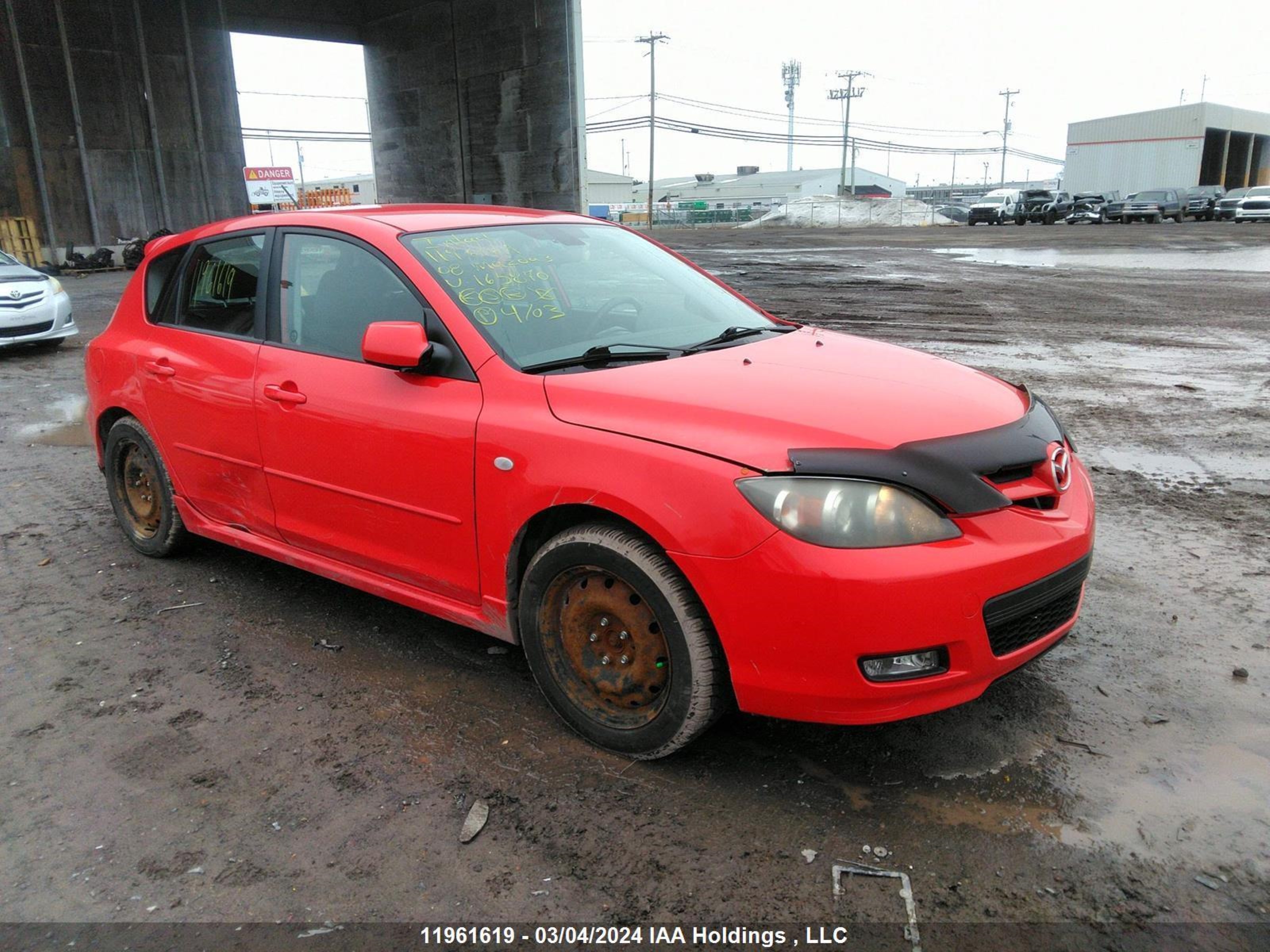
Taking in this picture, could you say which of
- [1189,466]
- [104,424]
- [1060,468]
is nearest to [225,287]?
[104,424]

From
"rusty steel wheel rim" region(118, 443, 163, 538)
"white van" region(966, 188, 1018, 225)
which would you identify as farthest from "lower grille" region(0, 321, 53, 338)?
"white van" region(966, 188, 1018, 225)

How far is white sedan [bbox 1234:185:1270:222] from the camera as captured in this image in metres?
39.5

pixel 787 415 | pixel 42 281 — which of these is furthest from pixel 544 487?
pixel 42 281

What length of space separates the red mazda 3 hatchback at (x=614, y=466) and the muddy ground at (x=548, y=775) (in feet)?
1.04

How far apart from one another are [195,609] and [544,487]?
2.21 m

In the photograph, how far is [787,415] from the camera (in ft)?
8.91

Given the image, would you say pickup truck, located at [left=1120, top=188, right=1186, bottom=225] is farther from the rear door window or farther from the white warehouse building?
the rear door window

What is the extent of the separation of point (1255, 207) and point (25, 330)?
45096 mm

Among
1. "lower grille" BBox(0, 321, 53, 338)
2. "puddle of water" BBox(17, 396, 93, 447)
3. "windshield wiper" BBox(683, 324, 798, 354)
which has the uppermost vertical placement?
"windshield wiper" BBox(683, 324, 798, 354)

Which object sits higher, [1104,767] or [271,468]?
[271,468]

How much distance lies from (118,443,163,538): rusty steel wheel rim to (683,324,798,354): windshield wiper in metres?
2.81

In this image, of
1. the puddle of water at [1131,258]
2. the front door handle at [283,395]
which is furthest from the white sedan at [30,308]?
the puddle of water at [1131,258]

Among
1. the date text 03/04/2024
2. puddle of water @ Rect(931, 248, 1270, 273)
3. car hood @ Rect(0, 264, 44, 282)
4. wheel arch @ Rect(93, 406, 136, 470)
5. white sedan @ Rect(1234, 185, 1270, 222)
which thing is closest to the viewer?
the date text 03/04/2024

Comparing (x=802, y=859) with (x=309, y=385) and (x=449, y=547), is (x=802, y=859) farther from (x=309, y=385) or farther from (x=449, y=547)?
(x=309, y=385)
